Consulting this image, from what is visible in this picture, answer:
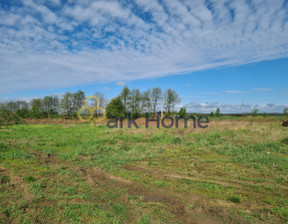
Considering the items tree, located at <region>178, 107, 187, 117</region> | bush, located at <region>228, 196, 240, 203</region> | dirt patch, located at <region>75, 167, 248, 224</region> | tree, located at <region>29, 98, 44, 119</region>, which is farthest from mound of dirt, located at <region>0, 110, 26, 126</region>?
tree, located at <region>178, 107, 187, 117</region>

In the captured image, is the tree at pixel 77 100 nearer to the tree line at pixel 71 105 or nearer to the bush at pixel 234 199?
the tree line at pixel 71 105

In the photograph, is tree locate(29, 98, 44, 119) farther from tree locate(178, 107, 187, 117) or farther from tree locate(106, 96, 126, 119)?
tree locate(178, 107, 187, 117)

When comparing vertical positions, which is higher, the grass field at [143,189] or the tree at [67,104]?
the tree at [67,104]

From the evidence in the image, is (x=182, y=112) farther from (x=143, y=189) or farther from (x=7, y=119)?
(x=143, y=189)

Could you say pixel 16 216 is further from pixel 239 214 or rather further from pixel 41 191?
pixel 239 214

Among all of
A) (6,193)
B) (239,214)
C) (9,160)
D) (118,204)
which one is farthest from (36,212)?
(9,160)

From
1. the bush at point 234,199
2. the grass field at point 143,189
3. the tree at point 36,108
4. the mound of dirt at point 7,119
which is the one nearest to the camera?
the grass field at point 143,189

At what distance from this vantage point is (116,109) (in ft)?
126

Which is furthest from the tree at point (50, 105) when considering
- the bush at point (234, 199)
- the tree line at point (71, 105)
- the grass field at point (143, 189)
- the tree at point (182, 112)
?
the bush at point (234, 199)

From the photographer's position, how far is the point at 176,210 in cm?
384

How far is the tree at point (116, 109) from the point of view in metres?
38.2

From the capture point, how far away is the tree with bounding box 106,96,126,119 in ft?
125

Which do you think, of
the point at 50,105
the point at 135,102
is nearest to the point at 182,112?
the point at 135,102

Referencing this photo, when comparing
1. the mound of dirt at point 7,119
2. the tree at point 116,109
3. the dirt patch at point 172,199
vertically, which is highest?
the tree at point 116,109
